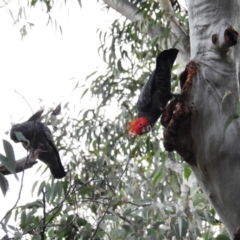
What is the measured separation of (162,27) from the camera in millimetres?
2934

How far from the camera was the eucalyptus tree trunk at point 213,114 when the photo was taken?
4.44 feet

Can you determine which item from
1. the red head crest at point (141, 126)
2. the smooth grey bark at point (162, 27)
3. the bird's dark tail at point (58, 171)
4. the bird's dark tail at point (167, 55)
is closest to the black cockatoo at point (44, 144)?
the bird's dark tail at point (58, 171)

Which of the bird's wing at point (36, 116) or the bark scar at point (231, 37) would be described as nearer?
the bark scar at point (231, 37)

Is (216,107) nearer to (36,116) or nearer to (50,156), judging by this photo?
(36,116)

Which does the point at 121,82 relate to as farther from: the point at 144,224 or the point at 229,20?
the point at 229,20

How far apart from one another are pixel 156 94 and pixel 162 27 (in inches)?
40.8

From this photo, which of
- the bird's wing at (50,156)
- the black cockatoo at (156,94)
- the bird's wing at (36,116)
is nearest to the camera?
the black cockatoo at (156,94)

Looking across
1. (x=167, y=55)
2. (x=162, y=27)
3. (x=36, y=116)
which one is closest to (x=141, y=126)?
(x=167, y=55)

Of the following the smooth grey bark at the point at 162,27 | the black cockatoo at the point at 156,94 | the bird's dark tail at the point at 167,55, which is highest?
the smooth grey bark at the point at 162,27

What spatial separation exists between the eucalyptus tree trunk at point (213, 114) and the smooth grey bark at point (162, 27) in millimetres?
1133

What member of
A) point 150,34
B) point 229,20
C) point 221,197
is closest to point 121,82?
point 150,34

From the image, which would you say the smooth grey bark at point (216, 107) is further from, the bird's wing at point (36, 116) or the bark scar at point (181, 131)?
the bird's wing at point (36, 116)

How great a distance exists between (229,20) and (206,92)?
259 mm

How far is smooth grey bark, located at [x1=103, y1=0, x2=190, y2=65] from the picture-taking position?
8.93ft
